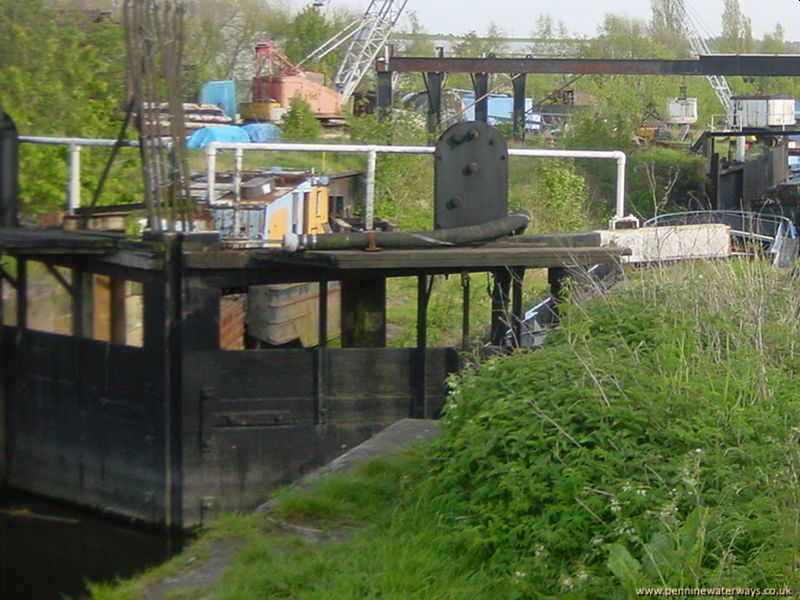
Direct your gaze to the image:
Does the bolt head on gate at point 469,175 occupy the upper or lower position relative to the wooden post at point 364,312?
upper

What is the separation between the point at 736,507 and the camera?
14.9 ft

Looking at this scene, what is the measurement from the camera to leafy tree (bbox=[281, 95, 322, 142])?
25359 mm

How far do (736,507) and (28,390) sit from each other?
28.5ft

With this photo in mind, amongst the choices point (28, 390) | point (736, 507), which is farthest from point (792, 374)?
point (28, 390)

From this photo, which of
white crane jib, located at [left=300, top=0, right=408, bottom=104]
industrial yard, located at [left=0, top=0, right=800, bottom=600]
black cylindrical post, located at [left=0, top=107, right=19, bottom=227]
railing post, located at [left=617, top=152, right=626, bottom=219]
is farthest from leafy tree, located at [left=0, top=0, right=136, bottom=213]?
white crane jib, located at [left=300, top=0, right=408, bottom=104]

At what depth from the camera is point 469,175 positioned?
10.5m

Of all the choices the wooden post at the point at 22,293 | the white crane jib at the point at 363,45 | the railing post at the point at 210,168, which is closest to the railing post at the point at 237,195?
the railing post at the point at 210,168

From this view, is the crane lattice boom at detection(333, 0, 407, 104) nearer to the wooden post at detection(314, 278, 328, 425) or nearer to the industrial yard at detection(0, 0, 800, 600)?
the industrial yard at detection(0, 0, 800, 600)

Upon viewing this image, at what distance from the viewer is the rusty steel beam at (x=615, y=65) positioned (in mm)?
26188

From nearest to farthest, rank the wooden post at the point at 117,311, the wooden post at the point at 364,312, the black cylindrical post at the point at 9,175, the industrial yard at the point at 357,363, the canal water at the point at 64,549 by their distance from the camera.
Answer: the industrial yard at the point at 357,363
the canal water at the point at 64,549
the wooden post at the point at 364,312
the wooden post at the point at 117,311
the black cylindrical post at the point at 9,175

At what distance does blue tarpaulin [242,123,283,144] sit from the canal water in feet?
42.6

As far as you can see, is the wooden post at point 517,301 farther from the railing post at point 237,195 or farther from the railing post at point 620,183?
the railing post at point 237,195

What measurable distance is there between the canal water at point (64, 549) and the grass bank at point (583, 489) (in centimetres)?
440

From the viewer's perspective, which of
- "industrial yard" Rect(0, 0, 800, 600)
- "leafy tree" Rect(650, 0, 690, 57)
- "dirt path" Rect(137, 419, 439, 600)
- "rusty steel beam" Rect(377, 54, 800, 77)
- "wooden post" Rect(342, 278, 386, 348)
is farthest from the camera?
"leafy tree" Rect(650, 0, 690, 57)
